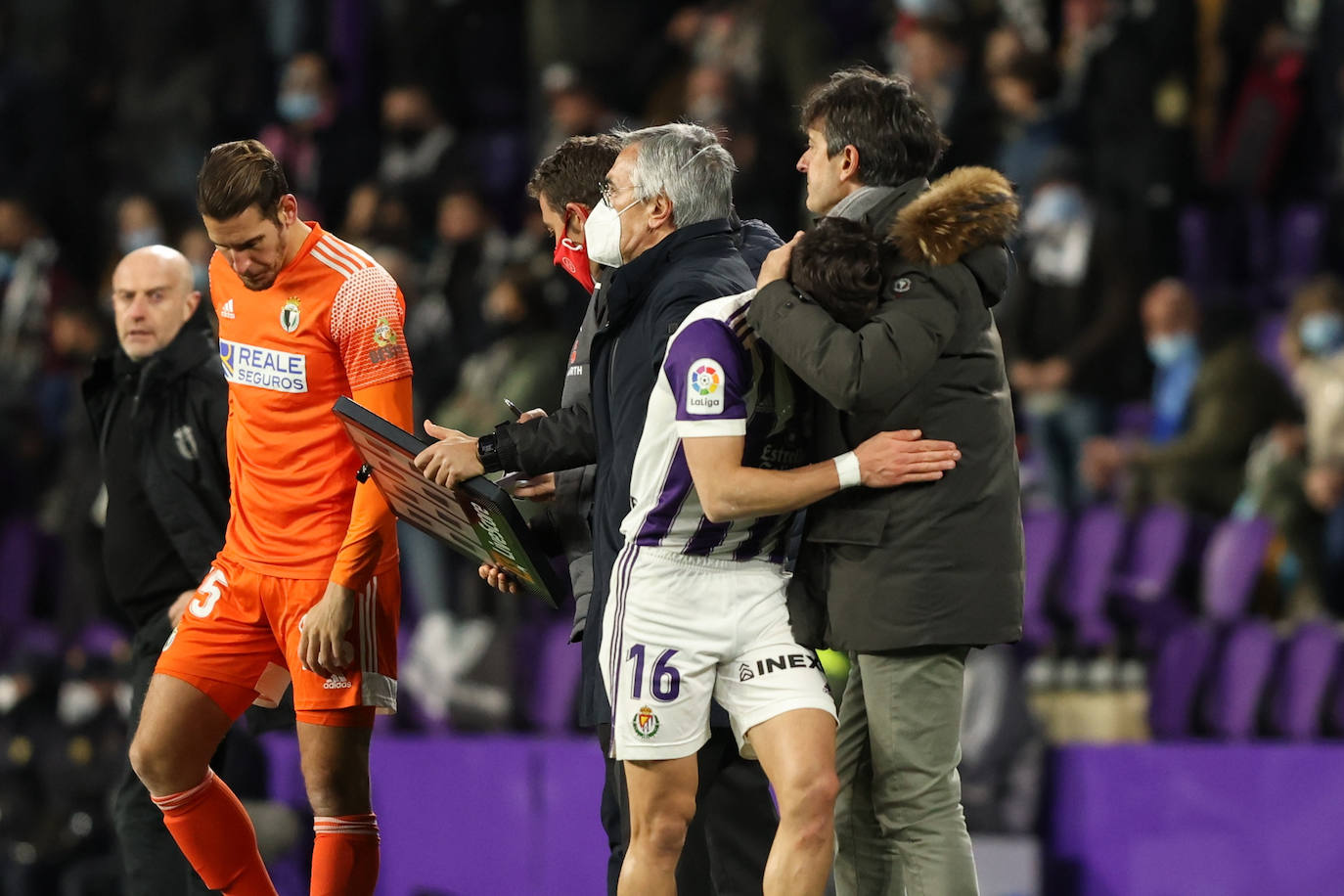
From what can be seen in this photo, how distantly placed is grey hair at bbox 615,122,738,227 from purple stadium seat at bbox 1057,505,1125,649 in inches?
169

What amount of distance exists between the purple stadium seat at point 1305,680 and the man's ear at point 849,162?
13.1 ft

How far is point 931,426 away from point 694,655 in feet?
2.31

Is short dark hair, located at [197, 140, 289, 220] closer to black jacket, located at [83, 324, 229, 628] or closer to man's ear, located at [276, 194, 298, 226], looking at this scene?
man's ear, located at [276, 194, 298, 226]

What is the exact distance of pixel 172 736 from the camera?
5.03 metres

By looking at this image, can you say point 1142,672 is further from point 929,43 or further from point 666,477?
point 666,477

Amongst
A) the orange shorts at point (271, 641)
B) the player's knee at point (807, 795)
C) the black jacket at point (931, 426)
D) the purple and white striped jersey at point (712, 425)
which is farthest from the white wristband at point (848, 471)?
the orange shorts at point (271, 641)

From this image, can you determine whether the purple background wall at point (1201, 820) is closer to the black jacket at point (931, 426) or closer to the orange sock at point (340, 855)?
the black jacket at point (931, 426)

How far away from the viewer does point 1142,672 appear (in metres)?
8.24

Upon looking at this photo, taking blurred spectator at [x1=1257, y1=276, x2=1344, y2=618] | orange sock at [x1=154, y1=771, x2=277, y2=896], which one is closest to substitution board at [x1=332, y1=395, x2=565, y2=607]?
orange sock at [x1=154, y1=771, x2=277, y2=896]

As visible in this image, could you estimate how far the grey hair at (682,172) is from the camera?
15.1 feet

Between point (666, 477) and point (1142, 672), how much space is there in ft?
14.3

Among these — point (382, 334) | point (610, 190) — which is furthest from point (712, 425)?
point (382, 334)

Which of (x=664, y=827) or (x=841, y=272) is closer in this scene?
(x=841, y=272)

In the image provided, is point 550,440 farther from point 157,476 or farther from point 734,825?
point 157,476
